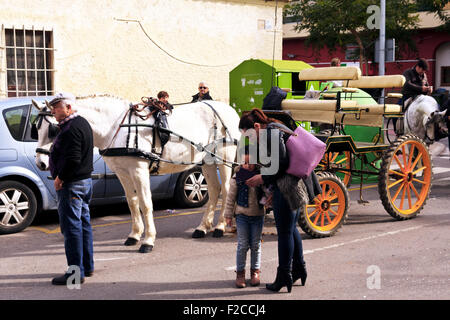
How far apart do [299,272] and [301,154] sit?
1.15 meters

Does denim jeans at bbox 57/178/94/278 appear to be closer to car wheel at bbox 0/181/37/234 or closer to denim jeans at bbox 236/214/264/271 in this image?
denim jeans at bbox 236/214/264/271

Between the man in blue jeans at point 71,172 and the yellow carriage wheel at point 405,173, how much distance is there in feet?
13.4

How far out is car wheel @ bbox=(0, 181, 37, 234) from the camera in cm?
780

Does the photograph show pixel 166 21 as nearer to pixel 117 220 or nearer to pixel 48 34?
pixel 48 34

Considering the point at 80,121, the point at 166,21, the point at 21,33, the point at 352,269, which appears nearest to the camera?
the point at 80,121

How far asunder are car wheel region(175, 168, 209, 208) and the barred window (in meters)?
6.00

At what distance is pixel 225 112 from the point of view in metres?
8.16

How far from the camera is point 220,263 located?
6539 mm

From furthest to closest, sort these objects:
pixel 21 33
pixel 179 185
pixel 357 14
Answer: pixel 357 14
pixel 21 33
pixel 179 185

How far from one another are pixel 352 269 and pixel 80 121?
10.3 feet

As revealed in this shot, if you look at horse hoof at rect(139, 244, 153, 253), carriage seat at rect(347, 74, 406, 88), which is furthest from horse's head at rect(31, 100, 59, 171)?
carriage seat at rect(347, 74, 406, 88)

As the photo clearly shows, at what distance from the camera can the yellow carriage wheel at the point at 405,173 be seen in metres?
8.09
